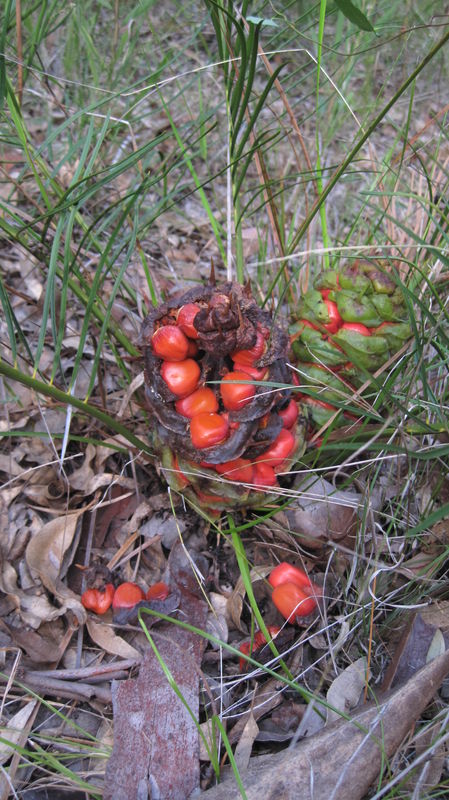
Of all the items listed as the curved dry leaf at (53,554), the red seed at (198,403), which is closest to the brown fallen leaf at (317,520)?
the red seed at (198,403)

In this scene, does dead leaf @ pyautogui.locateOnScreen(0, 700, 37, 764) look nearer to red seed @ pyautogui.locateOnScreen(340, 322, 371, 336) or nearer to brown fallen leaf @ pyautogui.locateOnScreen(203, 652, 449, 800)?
brown fallen leaf @ pyautogui.locateOnScreen(203, 652, 449, 800)

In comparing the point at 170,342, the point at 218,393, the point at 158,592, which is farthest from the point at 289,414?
the point at 158,592

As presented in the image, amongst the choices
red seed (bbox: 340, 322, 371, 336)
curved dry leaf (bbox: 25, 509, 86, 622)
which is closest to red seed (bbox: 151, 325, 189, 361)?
red seed (bbox: 340, 322, 371, 336)

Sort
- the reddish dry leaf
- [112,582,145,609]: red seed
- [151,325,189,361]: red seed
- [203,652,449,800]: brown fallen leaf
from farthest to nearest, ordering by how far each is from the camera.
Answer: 1. [112,582,145,609]: red seed
2. [151,325,189,361]: red seed
3. the reddish dry leaf
4. [203,652,449,800]: brown fallen leaf

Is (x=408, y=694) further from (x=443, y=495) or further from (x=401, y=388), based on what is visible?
(x=401, y=388)

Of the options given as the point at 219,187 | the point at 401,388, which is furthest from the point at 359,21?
the point at 219,187

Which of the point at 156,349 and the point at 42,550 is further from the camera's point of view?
the point at 42,550

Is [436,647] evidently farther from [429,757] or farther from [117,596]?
[117,596]
